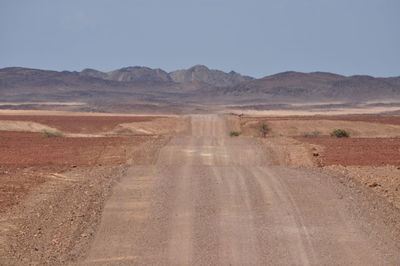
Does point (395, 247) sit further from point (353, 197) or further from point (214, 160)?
point (214, 160)

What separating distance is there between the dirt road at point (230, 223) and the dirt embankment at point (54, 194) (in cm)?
55

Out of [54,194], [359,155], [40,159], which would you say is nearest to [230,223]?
[54,194]

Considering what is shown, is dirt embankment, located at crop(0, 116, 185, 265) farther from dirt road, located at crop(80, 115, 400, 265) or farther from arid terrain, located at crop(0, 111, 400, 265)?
dirt road, located at crop(80, 115, 400, 265)

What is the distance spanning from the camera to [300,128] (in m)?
64.7

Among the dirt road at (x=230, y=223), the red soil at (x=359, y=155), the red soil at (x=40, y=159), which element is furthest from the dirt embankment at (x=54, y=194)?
the red soil at (x=359, y=155)

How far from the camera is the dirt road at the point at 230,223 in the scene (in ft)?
38.7

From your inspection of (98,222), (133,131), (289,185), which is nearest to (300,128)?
(133,131)

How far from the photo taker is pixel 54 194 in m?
18.8

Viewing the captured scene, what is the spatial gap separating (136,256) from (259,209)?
4440 mm

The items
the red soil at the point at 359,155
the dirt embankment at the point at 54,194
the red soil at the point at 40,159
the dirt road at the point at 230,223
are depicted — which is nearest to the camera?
the dirt road at the point at 230,223

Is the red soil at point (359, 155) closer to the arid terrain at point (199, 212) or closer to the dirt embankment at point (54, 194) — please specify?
the arid terrain at point (199, 212)

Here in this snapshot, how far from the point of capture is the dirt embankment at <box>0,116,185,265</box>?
497 inches

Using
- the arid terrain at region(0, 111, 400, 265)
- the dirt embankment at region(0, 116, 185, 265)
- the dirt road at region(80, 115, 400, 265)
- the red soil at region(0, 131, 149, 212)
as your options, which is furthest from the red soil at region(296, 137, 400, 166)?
the red soil at region(0, 131, 149, 212)

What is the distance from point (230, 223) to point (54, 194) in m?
6.70
